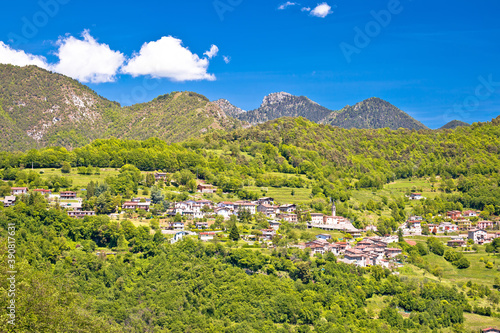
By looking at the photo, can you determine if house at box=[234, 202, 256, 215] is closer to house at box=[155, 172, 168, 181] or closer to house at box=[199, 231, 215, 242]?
house at box=[199, 231, 215, 242]

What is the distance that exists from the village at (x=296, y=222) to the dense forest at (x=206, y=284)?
7.77ft

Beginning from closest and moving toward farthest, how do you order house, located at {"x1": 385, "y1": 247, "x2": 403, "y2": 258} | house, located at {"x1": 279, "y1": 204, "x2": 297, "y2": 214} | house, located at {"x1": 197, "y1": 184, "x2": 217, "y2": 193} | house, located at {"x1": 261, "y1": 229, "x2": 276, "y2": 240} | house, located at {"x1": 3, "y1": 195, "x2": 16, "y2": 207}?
house, located at {"x1": 3, "y1": 195, "x2": 16, "y2": 207} → house, located at {"x1": 261, "y1": 229, "x2": 276, "y2": 240} → house, located at {"x1": 385, "y1": 247, "x2": 403, "y2": 258} → house, located at {"x1": 279, "y1": 204, "x2": 297, "y2": 214} → house, located at {"x1": 197, "y1": 184, "x2": 217, "y2": 193}

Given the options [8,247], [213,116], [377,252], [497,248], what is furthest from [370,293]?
[213,116]

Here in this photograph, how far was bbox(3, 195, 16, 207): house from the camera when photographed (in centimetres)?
4071

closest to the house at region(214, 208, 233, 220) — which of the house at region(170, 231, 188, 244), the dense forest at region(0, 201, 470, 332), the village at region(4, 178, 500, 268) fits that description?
the village at region(4, 178, 500, 268)

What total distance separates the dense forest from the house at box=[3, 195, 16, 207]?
2010 mm

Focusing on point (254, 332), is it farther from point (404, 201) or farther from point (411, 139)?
point (411, 139)

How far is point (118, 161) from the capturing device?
2409 inches

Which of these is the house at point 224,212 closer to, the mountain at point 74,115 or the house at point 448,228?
the house at point 448,228

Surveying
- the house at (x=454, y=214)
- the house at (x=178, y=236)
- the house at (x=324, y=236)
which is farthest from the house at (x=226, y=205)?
the house at (x=454, y=214)

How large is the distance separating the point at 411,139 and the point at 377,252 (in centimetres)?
5959

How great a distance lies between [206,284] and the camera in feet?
107

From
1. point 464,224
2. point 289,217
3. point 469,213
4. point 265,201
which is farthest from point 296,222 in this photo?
point 469,213

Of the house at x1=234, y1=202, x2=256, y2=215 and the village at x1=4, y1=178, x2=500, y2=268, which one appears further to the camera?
the house at x1=234, y1=202, x2=256, y2=215
